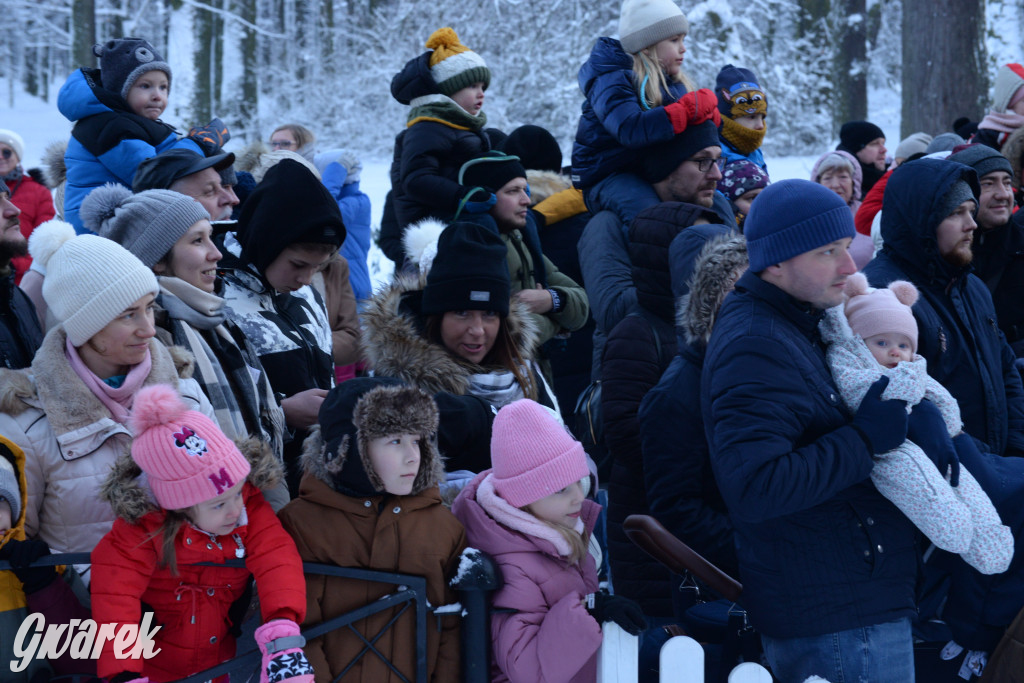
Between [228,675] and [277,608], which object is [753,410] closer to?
Result: [277,608]

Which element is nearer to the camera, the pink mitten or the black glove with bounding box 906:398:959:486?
the pink mitten

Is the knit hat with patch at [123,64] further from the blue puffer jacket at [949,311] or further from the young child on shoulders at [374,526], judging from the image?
the blue puffer jacket at [949,311]

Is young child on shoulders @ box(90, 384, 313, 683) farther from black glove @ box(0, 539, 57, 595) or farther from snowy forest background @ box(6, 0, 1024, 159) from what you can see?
snowy forest background @ box(6, 0, 1024, 159)

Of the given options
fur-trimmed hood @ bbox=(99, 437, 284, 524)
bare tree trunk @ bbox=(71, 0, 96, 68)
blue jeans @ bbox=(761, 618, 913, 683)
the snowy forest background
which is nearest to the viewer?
fur-trimmed hood @ bbox=(99, 437, 284, 524)

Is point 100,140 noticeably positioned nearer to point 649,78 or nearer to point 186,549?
point 649,78

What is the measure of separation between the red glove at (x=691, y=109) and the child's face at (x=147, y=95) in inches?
99.3

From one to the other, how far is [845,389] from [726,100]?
3.62 metres

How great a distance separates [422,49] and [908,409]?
1518 cm

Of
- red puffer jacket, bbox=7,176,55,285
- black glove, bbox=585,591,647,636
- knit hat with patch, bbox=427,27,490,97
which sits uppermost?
knit hat with patch, bbox=427,27,490,97

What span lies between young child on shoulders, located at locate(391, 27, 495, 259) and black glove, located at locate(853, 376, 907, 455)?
241 cm

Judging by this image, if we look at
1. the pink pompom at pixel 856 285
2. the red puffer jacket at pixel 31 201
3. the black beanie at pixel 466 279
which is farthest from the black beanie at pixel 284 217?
the red puffer jacket at pixel 31 201

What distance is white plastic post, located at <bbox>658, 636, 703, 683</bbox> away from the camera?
7.81 feet

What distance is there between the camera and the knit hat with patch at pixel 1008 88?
5.83 meters

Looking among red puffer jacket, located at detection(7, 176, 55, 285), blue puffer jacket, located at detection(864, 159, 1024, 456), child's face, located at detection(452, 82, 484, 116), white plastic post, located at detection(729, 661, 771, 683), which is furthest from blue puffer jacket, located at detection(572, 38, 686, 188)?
red puffer jacket, located at detection(7, 176, 55, 285)
